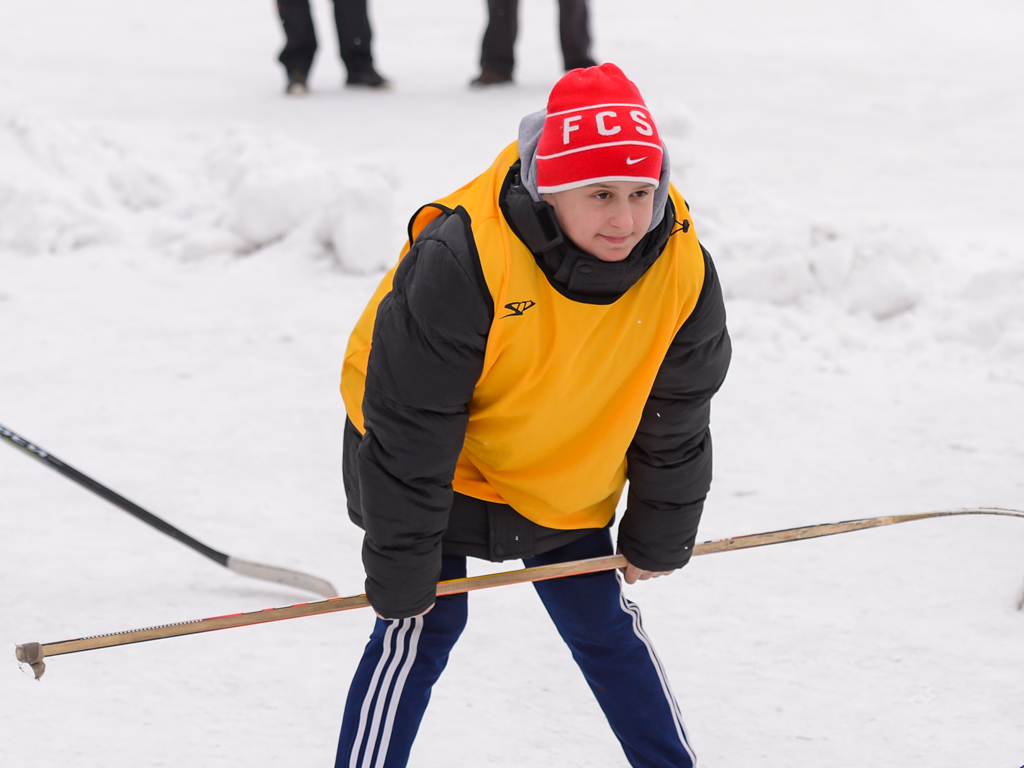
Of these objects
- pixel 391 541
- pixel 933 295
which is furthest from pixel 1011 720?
pixel 933 295

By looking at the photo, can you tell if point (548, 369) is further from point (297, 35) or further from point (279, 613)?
point (297, 35)

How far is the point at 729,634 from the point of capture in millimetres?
2621

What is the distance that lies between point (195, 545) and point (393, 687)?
1161 millimetres

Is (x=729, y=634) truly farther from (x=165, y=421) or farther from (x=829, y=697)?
(x=165, y=421)

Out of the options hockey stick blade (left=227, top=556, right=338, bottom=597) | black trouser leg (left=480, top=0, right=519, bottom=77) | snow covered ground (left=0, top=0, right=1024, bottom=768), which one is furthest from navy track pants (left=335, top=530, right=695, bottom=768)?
black trouser leg (left=480, top=0, right=519, bottom=77)

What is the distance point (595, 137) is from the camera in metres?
1.52

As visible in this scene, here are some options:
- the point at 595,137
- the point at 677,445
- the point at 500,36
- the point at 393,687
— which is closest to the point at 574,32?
the point at 500,36

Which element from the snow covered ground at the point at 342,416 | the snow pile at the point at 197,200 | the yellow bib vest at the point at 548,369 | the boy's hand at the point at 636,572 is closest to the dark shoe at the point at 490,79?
the snow covered ground at the point at 342,416

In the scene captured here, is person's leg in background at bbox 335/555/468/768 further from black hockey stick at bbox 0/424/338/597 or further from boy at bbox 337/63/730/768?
black hockey stick at bbox 0/424/338/597

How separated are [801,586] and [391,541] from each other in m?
1.51

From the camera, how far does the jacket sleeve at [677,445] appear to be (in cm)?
171

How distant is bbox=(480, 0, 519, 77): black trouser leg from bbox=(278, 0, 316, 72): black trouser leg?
122 centimetres

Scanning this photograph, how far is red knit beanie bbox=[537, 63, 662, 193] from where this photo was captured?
5.00 feet

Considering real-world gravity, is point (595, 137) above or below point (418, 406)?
above
